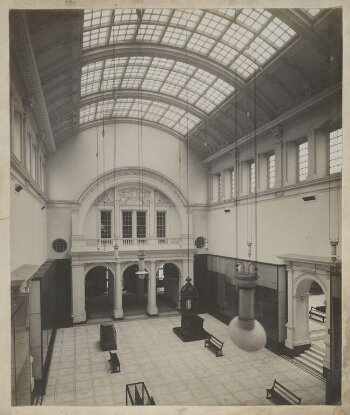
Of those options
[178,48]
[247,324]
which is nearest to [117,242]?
[178,48]

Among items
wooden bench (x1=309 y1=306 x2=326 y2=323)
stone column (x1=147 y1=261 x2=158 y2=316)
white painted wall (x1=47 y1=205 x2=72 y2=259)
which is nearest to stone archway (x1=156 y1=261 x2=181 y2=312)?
stone column (x1=147 y1=261 x2=158 y2=316)

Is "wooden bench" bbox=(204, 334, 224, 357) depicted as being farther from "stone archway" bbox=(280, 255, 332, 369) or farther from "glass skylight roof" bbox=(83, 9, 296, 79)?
"glass skylight roof" bbox=(83, 9, 296, 79)

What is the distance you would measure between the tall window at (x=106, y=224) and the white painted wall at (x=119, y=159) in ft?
7.38

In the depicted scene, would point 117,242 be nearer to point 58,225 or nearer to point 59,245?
point 59,245

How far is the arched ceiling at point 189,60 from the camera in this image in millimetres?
10008

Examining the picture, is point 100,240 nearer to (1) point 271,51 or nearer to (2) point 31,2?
(1) point 271,51

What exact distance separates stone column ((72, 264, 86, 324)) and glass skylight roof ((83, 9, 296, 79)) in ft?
41.0

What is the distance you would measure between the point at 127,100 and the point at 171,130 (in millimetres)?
3975

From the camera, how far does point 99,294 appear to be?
2659cm

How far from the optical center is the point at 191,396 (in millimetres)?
10680

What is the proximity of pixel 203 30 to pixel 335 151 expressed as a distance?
7219mm

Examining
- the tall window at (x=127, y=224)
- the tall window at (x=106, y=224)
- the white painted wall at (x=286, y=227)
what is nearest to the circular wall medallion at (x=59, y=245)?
the tall window at (x=106, y=224)

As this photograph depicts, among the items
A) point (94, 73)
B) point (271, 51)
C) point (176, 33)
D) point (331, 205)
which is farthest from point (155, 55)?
point (331, 205)

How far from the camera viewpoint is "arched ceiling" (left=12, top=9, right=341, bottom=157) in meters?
10.0
